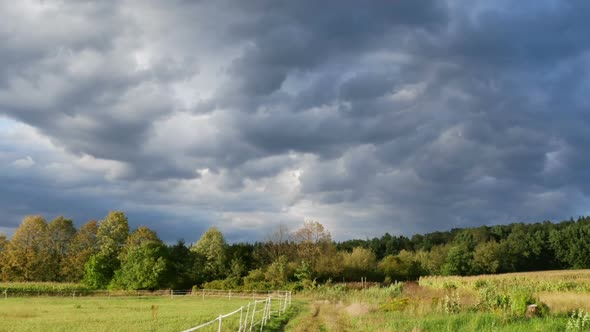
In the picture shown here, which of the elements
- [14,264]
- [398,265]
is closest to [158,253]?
[14,264]

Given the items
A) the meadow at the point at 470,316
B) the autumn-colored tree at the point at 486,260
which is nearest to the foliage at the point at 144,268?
the meadow at the point at 470,316

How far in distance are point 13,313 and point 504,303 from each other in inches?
1302

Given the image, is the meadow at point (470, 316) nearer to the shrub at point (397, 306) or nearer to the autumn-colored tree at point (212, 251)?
the shrub at point (397, 306)

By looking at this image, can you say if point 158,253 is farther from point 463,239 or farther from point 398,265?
point 463,239

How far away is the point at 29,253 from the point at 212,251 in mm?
32508

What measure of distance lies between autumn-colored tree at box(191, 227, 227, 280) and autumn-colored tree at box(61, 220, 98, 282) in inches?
767

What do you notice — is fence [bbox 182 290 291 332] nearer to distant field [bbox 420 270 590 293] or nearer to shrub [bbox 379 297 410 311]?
shrub [bbox 379 297 410 311]

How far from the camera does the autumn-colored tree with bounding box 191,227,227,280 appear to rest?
8644 centimetres

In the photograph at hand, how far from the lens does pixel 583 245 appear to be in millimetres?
109500

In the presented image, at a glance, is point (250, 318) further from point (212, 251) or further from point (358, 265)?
point (212, 251)

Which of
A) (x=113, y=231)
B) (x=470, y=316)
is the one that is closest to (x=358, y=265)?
(x=113, y=231)

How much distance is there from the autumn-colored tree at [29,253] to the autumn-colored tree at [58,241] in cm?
73

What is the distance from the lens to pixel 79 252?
94.4 meters

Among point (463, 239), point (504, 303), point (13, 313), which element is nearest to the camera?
point (504, 303)
